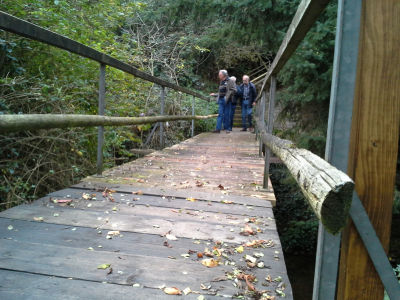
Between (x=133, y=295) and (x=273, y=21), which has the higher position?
(x=273, y=21)

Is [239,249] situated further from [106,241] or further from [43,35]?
[43,35]

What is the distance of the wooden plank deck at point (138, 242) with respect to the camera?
146 cm

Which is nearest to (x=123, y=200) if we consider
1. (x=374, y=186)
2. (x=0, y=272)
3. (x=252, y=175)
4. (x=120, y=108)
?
(x=0, y=272)

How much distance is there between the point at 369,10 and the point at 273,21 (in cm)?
576

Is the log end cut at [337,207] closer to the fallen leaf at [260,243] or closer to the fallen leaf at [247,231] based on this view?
the fallen leaf at [260,243]

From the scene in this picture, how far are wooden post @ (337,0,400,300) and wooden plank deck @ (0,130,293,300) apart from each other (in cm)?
53

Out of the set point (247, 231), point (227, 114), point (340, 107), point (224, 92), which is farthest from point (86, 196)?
point (227, 114)

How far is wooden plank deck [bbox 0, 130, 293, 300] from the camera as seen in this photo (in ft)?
4.80

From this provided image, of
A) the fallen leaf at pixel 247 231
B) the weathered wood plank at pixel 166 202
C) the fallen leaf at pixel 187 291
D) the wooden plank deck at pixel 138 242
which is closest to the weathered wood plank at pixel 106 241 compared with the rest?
the wooden plank deck at pixel 138 242

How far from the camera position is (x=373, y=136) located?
958 millimetres

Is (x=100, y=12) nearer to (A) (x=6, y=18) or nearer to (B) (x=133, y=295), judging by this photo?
(A) (x=6, y=18)

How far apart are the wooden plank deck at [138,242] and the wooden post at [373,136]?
53 cm

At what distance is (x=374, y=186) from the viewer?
0.98 meters

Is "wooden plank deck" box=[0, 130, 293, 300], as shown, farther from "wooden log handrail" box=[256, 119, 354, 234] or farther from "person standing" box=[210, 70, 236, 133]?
"person standing" box=[210, 70, 236, 133]
